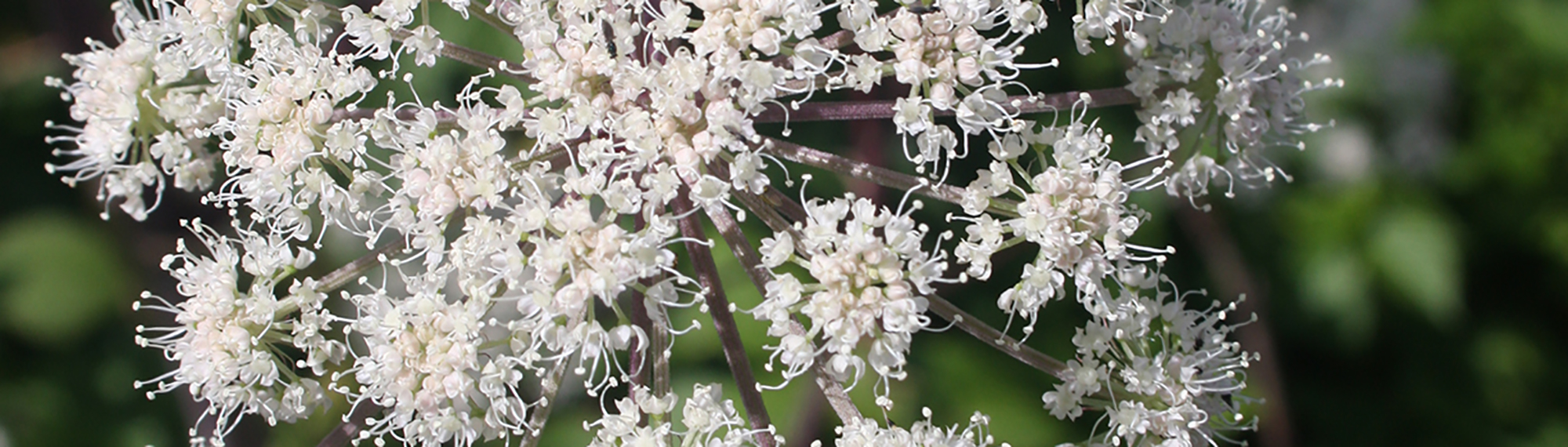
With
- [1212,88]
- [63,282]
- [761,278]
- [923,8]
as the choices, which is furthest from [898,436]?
[63,282]

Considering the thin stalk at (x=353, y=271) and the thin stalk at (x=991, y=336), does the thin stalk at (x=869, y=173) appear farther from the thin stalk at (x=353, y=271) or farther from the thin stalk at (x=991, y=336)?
the thin stalk at (x=353, y=271)

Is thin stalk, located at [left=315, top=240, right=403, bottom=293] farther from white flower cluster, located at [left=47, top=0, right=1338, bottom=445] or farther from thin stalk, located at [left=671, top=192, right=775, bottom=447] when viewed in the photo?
thin stalk, located at [left=671, top=192, right=775, bottom=447]

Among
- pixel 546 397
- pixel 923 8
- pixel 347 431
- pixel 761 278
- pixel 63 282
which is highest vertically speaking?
pixel 923 8

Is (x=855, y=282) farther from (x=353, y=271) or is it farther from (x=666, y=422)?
(x=353, y=271)

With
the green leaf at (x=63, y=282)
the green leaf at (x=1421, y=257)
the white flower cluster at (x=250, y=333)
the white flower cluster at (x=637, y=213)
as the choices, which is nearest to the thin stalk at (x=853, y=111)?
the white flower cluster at (x=637, y=213)

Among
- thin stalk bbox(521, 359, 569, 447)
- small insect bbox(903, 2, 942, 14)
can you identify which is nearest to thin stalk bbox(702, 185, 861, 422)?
thin stalk bbox(521, 359, 569, 447)

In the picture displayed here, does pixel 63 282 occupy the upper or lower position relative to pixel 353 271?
lower

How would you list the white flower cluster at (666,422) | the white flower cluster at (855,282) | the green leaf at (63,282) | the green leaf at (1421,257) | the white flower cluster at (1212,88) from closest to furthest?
1. the white flower cluster at (855,282)
2. the white flower cluster at (666,422)
3. the white flower cluster at (1212,88)
4. the green leaf at (1421,257)
5. the green leaf at (63,282)
